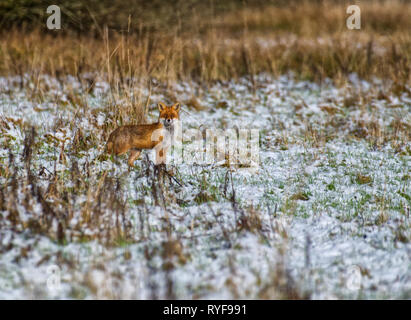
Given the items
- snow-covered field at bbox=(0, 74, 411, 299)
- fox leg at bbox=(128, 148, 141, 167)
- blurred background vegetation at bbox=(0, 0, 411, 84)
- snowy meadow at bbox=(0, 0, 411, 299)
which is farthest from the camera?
blurred background vegetation at bbox=(0, 0, 411, 84)

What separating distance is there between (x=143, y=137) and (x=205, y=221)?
191 centimetres

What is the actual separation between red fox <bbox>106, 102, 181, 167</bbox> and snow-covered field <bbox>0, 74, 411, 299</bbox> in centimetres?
23

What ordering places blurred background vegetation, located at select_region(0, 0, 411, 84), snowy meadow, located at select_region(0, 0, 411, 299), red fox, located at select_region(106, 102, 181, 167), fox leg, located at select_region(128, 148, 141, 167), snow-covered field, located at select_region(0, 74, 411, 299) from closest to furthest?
snow-covered field, located at select_region(0, 74, 411, 299), snowy meadow, located at select_region(0, 0, 411, 299), red fox, located at select_region(106, 102, 181, 167), fox leg, located at select_region(128, 148, 141, 167), blurred background vegetation, located at select_region(0, 0, 411, 84)

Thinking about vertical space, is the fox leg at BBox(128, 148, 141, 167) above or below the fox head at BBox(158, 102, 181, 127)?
below

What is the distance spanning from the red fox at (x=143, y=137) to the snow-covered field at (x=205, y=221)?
233 millimetres

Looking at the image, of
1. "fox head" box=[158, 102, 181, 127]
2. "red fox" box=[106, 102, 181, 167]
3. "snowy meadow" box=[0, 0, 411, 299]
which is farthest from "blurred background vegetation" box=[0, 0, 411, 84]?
"red fox" box=[106, 102, 181, 167]

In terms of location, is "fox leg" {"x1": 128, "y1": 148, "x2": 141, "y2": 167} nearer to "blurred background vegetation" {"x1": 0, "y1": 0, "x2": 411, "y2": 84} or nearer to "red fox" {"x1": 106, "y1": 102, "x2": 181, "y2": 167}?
"red fox" {"x1": 106, "y1": 102, "x2": 181, "y2": 167}

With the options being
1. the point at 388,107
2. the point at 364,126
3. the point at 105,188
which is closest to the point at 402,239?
the point at 105,188

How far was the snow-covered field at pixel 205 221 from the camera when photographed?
3.57m

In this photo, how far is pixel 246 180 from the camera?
18.9 ft

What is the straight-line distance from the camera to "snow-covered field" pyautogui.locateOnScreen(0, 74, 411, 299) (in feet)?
11.7

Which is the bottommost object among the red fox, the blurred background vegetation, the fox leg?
the fox leg
